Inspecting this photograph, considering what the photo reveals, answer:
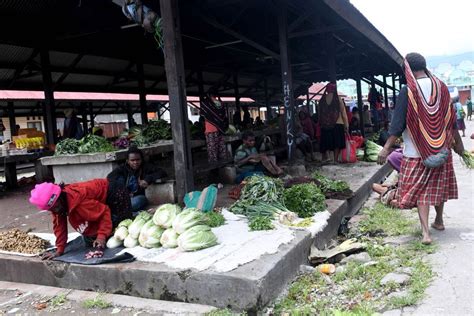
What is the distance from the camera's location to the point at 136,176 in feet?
19.7

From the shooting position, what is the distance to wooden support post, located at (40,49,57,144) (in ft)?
32.1

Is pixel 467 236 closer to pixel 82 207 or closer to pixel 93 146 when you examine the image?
pixel 82 207

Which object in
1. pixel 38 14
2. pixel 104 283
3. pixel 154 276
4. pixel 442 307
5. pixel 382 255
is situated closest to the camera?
pixel 442 307

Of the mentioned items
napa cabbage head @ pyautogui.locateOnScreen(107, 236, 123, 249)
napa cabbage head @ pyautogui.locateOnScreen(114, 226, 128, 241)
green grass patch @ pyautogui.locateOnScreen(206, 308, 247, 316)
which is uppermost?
napa cabbage head @ pyautogui.locateOnScreen(114, 226, 128, 241)

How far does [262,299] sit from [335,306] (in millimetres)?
612

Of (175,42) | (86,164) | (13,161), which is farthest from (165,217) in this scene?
(13,161)

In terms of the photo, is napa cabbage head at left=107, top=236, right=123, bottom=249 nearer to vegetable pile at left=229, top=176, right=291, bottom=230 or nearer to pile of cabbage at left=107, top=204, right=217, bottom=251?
pile of cabbage at left=107, top=204, right=217, bottom=251

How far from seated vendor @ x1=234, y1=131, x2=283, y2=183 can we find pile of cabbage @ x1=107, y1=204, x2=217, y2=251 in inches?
134

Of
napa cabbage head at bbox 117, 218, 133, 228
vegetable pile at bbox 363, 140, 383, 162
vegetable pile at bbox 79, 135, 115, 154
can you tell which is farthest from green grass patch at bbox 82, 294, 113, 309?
vegetable pile at bbox 363, 140, 383, 162

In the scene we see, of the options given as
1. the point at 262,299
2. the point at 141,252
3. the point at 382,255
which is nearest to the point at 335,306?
the point at 262,299

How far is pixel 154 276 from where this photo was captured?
356cm

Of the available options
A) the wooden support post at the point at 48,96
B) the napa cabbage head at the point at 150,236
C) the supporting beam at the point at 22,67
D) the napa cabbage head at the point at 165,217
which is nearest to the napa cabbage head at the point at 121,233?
the napa cabbage head at the point at 150,236

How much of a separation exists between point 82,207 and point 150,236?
718 millimetres

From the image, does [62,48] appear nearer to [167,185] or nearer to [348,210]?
[167,185]
